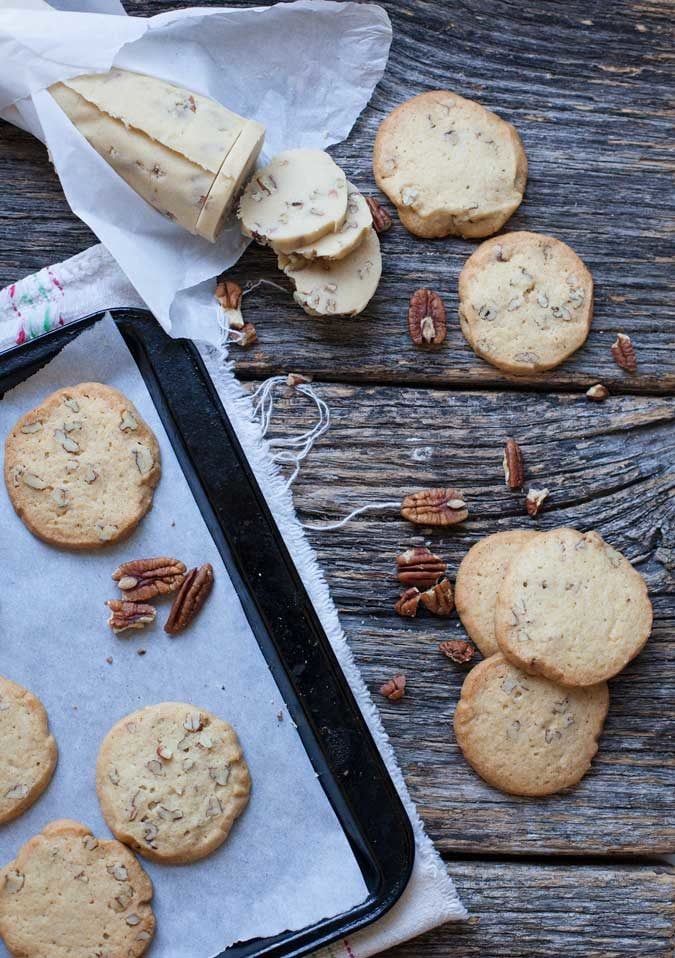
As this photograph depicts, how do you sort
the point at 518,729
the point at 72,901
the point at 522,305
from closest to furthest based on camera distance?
the point at 72,901, the point at 518,729, the point at 522,305

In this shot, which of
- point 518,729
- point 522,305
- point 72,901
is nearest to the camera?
point 72,901

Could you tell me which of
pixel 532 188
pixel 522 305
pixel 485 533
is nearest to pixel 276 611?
pixel 485 533

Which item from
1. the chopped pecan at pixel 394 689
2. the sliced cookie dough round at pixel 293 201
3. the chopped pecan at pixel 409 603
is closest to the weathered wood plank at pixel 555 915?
the chopped pecan at pixel 394 689

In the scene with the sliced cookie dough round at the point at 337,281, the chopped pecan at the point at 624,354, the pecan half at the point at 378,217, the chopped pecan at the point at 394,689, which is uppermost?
the pecan half at the point at 378,217

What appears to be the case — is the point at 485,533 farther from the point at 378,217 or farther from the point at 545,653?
the point at 378,217

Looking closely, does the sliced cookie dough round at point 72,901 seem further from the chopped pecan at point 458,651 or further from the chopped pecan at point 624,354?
the chopped pecan at point 624,354

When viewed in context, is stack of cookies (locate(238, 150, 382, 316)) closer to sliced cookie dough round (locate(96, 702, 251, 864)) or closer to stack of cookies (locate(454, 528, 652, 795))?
stack of cookies (locate(454, 528, 652, 795))
